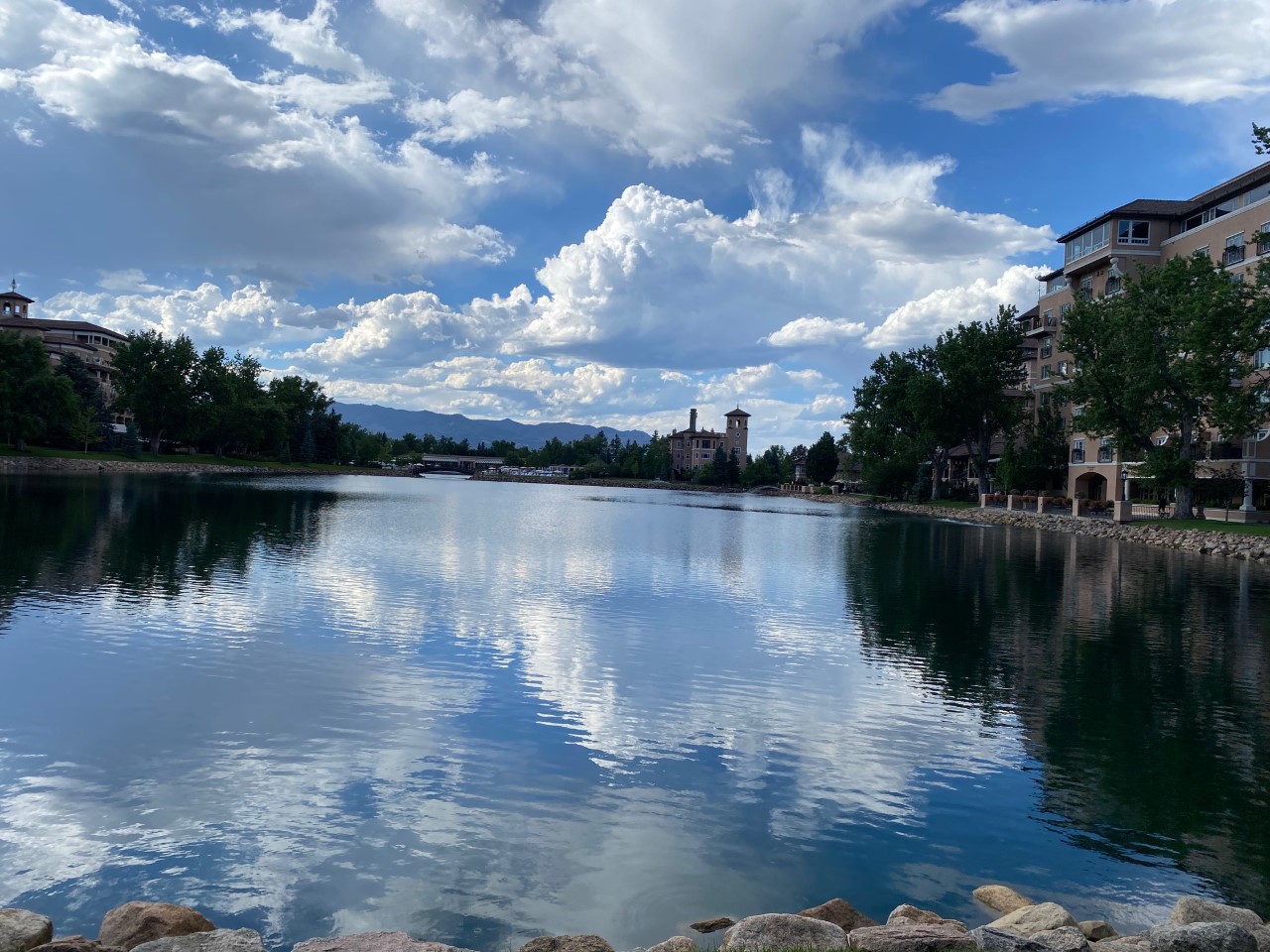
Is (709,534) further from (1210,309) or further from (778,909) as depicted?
(778,909)

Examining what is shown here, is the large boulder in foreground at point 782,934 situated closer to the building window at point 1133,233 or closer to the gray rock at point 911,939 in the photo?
the gray rock at point 911,939

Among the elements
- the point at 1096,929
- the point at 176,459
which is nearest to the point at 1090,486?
the point at 1096,929

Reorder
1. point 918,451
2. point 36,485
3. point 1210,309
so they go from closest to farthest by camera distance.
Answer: point 1210,309 < point 36,485 < point 918,451

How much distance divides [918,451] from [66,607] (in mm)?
94927

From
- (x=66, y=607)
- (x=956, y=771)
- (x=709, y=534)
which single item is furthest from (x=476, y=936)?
(x=709, y=534)

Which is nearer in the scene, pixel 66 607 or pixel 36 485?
pixel 66 607

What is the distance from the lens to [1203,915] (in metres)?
7.95

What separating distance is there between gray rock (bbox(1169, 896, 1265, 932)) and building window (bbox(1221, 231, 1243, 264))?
69.1 metres

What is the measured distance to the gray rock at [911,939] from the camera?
7043mm

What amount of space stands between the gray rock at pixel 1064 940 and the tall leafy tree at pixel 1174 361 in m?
52.1

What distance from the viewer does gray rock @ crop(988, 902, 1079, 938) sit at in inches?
293

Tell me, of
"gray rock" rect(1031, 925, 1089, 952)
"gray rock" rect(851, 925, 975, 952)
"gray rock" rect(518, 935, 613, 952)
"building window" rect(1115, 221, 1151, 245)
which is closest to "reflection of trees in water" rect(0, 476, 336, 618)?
"gray rock" rect(518, 935, 613, 952)

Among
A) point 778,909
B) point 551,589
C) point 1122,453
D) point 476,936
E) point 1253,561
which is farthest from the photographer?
point 1122,453

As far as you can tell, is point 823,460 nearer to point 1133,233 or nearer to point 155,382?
point 1133,233
